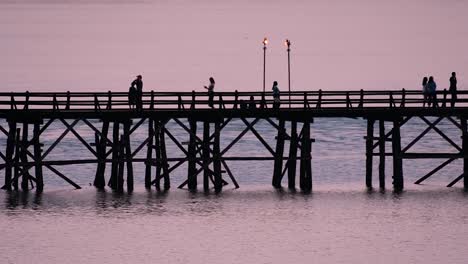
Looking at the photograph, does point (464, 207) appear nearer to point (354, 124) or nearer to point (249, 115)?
point (249, 115)

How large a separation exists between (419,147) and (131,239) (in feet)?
194

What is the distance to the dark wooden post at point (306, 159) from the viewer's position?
5006 cm

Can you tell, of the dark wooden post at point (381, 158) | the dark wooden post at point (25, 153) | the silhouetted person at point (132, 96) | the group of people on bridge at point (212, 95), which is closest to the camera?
the silhouetted person at point (132, 96)

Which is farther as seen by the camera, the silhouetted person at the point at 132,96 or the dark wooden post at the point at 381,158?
the dark wooden post at the point at 381,158

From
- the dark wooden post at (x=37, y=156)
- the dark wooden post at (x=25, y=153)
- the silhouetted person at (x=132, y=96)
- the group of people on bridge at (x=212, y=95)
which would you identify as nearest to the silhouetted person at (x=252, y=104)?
the group of people on bridge at (x=212, y=95)

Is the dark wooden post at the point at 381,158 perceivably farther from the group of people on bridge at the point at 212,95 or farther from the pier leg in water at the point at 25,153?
the pier leg in water at the point at 25,153

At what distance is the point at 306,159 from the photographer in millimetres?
50062

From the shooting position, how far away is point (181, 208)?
45156 mm

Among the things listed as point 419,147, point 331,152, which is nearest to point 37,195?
point 331,152

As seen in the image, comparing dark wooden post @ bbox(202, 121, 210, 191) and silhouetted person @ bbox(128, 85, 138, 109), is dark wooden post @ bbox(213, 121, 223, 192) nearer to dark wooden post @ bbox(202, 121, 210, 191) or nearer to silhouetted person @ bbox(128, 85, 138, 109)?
dark wooden post @ bbox(202, 121, 210, 191)

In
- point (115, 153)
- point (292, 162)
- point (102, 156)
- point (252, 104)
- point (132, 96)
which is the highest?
→ point (132, 96)

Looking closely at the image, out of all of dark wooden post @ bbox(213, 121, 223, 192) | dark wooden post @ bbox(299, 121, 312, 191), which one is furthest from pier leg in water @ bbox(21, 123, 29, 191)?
dark wooden post @ bbox(299, 121, 312, 191)

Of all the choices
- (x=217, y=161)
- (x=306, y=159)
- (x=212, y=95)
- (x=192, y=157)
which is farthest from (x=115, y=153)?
(x=306, y=159)

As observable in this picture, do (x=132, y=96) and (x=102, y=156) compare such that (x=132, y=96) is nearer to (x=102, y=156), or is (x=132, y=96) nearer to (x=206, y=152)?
(x=102, y=156)
